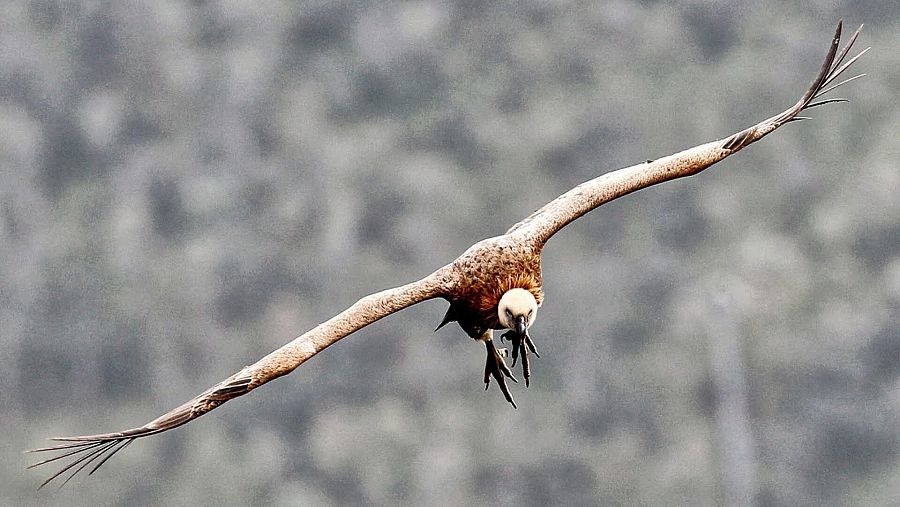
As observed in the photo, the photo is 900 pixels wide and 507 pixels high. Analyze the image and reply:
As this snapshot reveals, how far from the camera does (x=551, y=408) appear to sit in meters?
52.6

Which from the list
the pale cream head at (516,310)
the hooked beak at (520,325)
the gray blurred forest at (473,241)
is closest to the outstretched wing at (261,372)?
the pale cream head at (516,310)

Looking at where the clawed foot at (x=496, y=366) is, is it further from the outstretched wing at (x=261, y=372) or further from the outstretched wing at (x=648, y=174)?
the outstretched wing at (x=261, y=372)

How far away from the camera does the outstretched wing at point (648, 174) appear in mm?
11023

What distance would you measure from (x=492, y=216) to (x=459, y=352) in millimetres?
5567

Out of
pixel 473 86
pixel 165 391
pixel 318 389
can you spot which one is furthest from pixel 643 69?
pixel 165 391

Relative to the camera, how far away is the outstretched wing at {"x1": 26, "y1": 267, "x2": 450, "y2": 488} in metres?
9.14

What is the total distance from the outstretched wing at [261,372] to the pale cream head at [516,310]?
0.60 m

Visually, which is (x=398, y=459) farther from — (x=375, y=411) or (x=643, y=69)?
(x=643, y=69)

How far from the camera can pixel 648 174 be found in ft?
36.5

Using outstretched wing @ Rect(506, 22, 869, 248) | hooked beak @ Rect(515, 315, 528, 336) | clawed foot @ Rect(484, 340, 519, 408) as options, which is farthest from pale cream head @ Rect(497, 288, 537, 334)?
clawed foot @ Rect(484, 340, 519, 408)

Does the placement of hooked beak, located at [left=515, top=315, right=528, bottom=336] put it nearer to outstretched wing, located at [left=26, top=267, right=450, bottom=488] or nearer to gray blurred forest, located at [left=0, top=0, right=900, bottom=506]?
outstretched wing, located at [left=26, top=267, right=450, bottom=488]

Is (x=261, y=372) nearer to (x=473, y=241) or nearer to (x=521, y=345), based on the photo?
(x=521, y=345)

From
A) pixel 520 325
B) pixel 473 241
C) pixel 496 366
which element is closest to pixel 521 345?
pixel 520 325

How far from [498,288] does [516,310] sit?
0.29m
